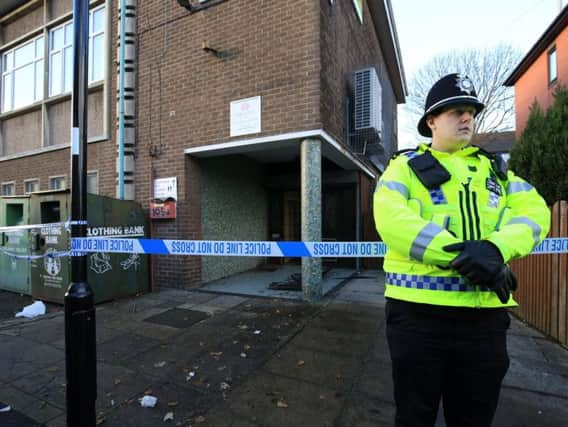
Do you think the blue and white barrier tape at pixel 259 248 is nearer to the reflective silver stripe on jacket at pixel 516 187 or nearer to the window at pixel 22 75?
Answer: the reflective silver stripe on jacket at pixel 516 187

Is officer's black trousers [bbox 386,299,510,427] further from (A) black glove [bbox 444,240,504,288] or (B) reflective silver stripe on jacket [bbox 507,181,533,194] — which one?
(B) reflective silver stripe on jacket [bbox 507,181,533,194]

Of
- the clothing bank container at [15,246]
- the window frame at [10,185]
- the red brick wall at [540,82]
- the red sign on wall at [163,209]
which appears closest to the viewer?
the clothing bank container at [15,246]

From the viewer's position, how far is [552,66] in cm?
1344

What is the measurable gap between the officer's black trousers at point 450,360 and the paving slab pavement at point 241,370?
997 mm

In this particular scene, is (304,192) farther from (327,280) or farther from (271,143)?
(327,280)

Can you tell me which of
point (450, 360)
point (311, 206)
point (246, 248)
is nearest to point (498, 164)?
point (450, 360)

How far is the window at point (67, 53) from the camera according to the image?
716 cm

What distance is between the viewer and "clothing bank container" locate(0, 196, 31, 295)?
18.6ft

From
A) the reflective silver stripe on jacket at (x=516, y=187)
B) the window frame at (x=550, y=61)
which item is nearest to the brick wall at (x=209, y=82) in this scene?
the reflective silver stripe on jacket at (x=516, y=187)

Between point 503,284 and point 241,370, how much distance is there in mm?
2457

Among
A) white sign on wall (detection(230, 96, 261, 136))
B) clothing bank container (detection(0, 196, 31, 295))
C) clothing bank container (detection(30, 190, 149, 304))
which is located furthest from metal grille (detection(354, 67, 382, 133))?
clothing bank container (detection(0, 196, 31, 295))

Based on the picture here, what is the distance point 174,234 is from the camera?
19.8ft

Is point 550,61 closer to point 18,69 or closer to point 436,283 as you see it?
point 436,283

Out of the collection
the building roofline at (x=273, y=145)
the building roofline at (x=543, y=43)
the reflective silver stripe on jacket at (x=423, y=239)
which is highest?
the building roofline at (x=543, y=43)
